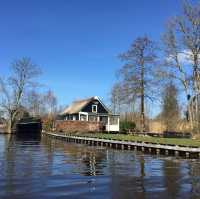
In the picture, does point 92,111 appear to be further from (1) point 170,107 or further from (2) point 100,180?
(2) point 100,180

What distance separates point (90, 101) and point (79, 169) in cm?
5502

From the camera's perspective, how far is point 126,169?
24.4 m

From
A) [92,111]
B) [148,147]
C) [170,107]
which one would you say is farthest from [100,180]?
[92,111]

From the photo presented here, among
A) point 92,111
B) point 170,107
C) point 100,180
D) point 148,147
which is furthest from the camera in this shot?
point 92,111

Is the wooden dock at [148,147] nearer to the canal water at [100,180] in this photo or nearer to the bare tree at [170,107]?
the canal water at [100,180]

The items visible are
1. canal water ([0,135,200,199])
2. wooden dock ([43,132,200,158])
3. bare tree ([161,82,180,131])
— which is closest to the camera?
canal water ([0,135,200,199])

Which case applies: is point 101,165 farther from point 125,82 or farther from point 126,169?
point 125,82

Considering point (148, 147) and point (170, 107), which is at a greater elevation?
point (170, 107)

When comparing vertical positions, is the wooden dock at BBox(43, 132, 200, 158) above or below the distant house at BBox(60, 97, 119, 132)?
below

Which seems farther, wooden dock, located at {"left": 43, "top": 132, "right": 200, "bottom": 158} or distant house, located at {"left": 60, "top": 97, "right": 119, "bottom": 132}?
distant house, located at {"left": 60, "top": 97, "right": 119, "bottom": 132}

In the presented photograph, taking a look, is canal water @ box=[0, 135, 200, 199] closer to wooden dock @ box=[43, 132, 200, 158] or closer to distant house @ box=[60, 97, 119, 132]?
wooden dock @ box=[43, 132, 200, 158]

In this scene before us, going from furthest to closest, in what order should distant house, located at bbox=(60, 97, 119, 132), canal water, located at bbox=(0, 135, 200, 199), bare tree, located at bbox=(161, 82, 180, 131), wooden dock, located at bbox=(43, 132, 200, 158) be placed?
distant house, located at bbox=(60, 97, 119, 132), bare tree, located at bbox=(161, 82, 180, 131), wooden dock, located at bbox=(43, 132, 200, 158), canal water, located at bbox=(0, 135, 200, 199)

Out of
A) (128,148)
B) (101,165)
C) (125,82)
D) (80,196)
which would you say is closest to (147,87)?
(125,82)

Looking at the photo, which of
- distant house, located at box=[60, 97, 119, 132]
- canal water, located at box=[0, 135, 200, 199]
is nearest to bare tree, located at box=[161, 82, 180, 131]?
distant house, located at box=[60, 97, 119, 132]
